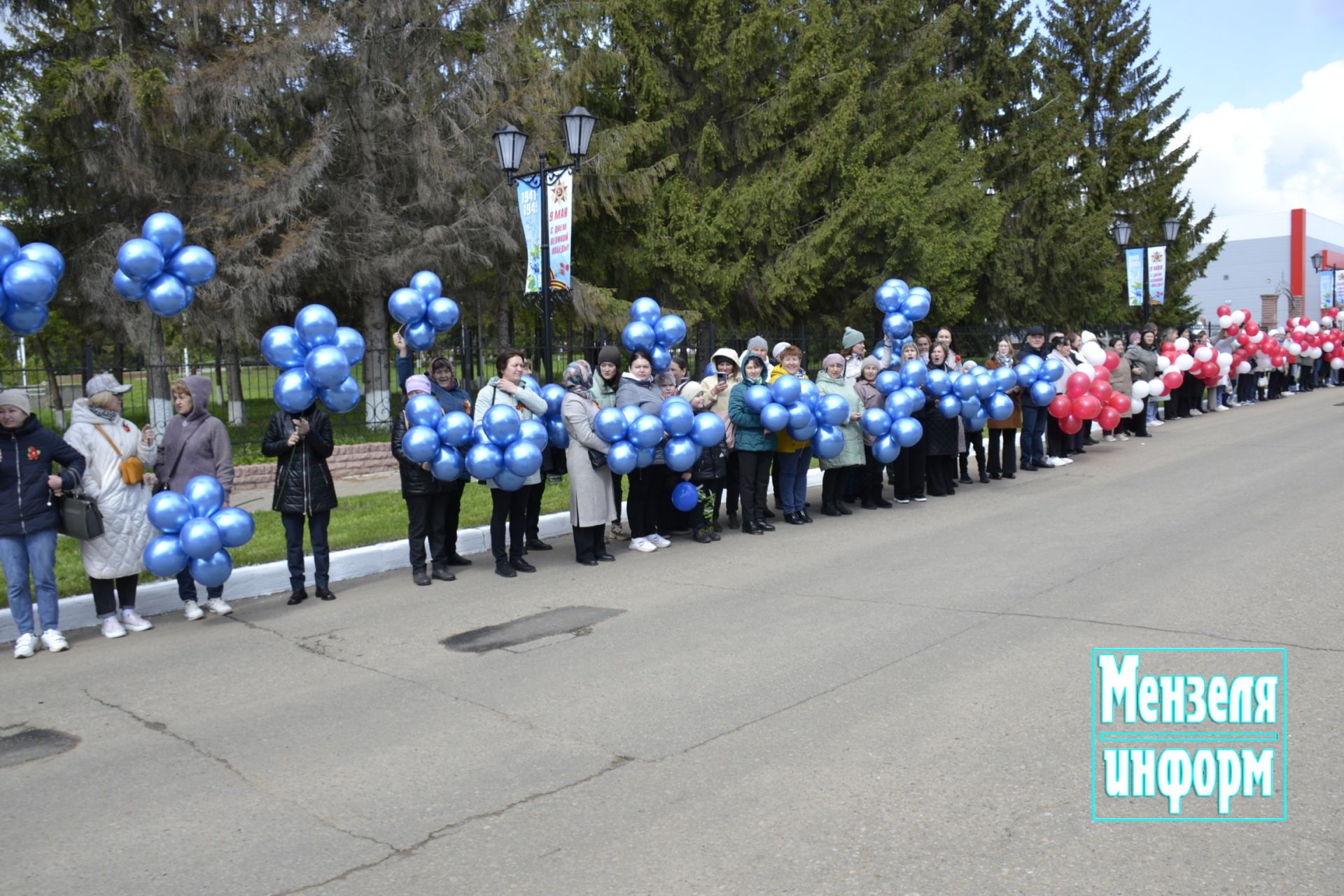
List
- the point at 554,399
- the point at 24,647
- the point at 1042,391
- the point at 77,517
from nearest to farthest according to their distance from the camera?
the point at 24,647, the point at 77,517, the point at 554,399, the point at 1042,391

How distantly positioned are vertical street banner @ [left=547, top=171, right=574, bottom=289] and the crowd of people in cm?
146

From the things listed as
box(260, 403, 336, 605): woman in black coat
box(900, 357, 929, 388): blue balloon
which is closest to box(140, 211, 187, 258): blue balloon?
box(260, 403, 336, 605): woman in black coat

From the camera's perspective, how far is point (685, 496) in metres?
9.52

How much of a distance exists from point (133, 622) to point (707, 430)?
4.70 metres

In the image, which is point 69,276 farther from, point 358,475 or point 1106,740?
point 1106,740

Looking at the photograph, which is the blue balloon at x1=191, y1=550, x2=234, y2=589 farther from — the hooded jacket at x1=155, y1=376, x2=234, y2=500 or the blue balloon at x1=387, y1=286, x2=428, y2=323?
the blue balloon at x1=387, y1=286, x2=428, y2=323

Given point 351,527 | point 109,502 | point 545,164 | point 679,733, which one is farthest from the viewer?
point 545,164

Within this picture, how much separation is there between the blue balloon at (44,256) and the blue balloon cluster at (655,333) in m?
4.66

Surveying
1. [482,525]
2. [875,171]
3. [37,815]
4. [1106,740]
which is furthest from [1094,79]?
[37,815]

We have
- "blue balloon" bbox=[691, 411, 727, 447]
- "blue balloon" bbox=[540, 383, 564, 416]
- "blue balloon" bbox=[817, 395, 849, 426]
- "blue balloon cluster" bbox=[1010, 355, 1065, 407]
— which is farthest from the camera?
"blue balloon cluster" bbox=[1010, 355, 1065, 407]

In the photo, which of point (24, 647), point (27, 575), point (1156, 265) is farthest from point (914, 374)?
A: point (1156, 265)

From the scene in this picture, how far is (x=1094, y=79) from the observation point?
33.7 m

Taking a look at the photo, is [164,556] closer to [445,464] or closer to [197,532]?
[197,532]

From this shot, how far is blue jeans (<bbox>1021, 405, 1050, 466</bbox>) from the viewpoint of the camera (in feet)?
45.2
